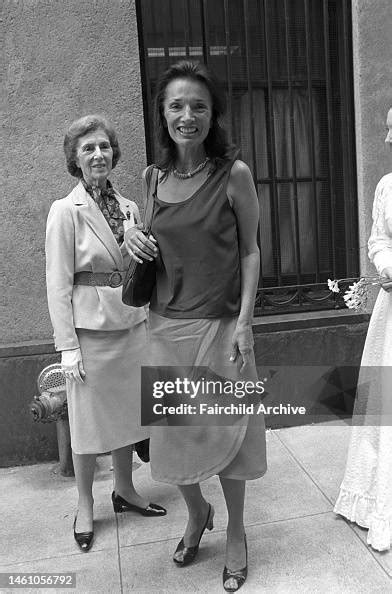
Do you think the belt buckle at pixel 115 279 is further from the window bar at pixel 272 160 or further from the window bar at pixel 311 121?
the window bar at pixel 311 121

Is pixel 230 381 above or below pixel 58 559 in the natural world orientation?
above

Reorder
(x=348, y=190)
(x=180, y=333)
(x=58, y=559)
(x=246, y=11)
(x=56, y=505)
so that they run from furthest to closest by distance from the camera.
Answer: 1. (x=348, y=190)
2. (x=246, y=11)
3. (x=56, y=505)
4. (x=58, y=559)
5. (x=180, y=333)

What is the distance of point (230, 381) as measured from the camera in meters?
2.37

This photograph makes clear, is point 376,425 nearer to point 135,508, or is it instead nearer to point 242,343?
point 242,343

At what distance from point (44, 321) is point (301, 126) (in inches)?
94.9

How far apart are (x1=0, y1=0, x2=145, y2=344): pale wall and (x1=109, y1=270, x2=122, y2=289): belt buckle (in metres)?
1.22

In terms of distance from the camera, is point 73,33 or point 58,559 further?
point 73,33

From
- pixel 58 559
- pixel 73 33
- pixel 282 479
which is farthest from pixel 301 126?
pixel 58 559

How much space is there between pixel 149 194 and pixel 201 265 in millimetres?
400

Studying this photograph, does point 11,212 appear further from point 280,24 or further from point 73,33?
point 280,24

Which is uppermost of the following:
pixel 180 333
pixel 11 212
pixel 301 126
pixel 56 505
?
pixel 301 126

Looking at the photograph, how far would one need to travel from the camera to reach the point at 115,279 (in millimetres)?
2830

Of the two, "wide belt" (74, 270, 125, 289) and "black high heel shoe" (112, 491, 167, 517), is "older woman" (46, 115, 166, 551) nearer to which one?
"wide belt" (74, 270, 125, 289)

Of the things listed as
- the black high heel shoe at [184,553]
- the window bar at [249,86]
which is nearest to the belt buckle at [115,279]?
the black high heel shoe at [184,553]
